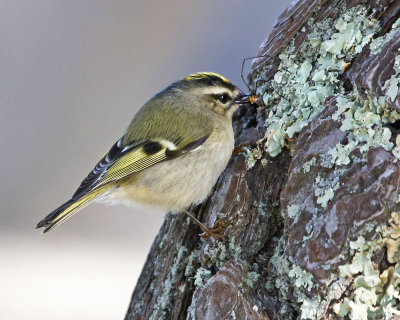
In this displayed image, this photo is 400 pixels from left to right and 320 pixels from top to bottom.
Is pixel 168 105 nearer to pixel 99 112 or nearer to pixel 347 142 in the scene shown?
pixel 347 142

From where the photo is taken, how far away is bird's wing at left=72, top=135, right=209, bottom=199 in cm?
235

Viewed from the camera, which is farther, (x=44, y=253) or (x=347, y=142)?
(x=44, y=253)

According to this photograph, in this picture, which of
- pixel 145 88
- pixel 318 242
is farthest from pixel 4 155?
pixel 318 242

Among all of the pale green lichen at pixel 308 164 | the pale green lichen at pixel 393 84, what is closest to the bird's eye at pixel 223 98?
the pale green lichen at pixel 308 164

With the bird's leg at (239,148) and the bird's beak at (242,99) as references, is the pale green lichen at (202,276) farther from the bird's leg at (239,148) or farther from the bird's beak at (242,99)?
the bird's beak at (242,99)

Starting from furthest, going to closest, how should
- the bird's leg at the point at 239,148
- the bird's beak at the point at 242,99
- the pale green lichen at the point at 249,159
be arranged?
1. the bird's beak at the point at 242,99
2. the bird's leg at the point at 239,148
3. the pale green lichen at the point at 249,159

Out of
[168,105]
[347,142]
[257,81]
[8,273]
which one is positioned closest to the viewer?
[347,142]

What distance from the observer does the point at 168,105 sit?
8.19 feet

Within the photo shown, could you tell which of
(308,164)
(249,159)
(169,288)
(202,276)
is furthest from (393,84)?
(169,288)

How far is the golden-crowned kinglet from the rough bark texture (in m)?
0.19

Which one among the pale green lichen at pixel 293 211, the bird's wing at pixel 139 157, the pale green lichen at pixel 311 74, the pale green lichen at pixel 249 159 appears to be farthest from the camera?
the bird's wing at pixel 139 157

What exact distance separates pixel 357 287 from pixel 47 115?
3484 mm

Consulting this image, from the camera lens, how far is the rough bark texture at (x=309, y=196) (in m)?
1.45

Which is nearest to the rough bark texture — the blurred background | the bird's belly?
the bird's belly
